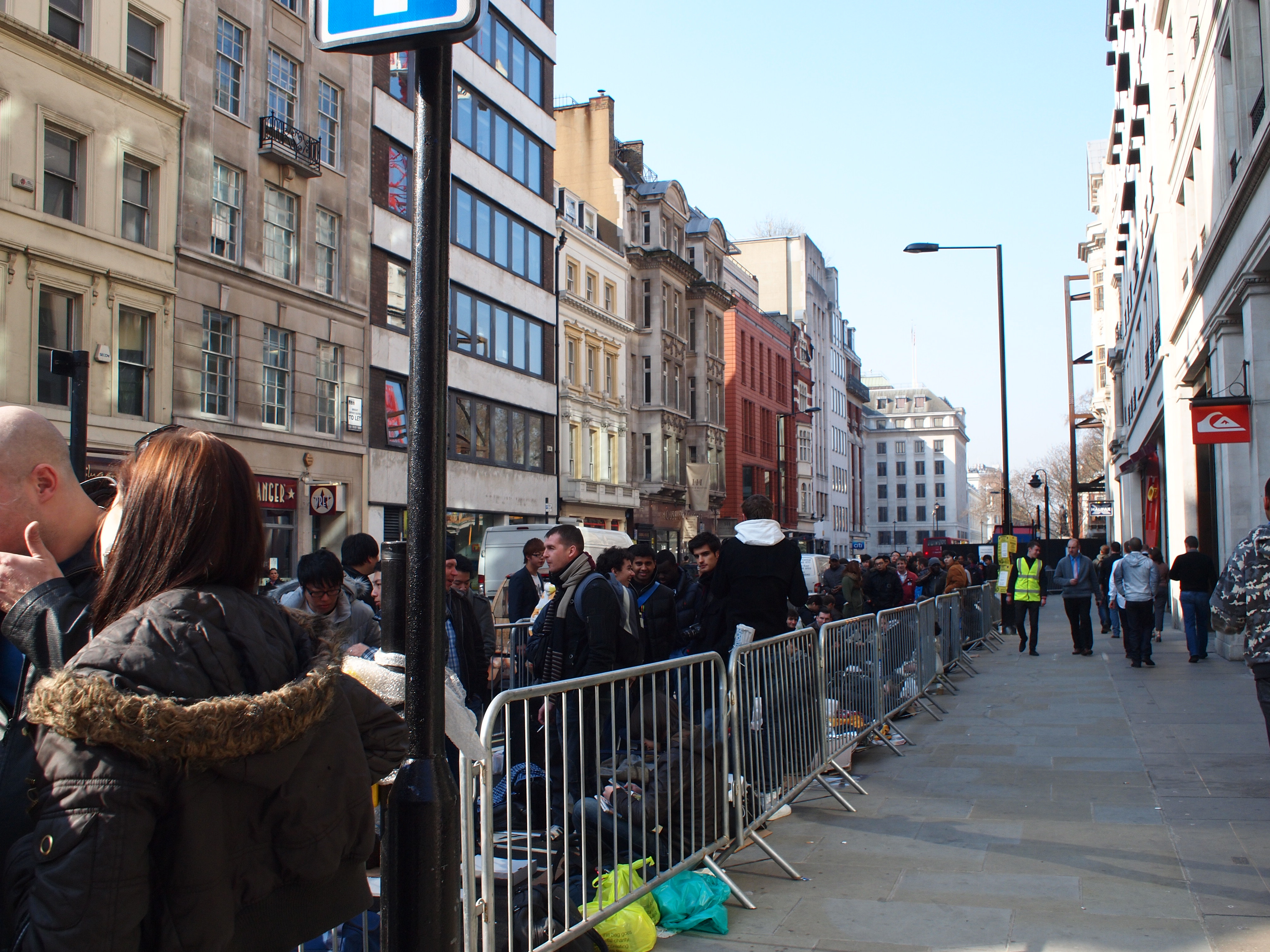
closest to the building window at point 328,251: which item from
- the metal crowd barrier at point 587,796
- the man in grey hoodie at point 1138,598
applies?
the man in grey hoodie at point 1138,598

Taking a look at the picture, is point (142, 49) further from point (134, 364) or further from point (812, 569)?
point (812, 569)

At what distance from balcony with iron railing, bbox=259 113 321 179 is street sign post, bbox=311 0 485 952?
76.9 feet

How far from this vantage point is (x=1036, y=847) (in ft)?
21.8

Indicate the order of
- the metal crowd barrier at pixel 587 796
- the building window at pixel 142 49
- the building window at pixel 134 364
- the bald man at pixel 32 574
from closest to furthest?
the bald man at pixel 32 574 < the metal crowd barrier at pixel 587 796 < the building window at pixel 134 364 < the building window at pixel 142 49

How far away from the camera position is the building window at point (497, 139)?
33938 millimetres

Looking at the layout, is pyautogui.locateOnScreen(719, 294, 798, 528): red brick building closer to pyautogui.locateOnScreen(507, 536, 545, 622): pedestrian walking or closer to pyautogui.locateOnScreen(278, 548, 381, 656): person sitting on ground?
pyautogui.locateOnScreen(507, 536, 545, 622): pedestrian walking

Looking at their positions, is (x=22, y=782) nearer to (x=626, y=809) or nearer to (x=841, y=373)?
(x=626, y=809)

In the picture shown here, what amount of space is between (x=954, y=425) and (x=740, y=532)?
489 ft

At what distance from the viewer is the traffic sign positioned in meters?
3.52

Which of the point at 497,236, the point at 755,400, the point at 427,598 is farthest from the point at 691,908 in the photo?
the point at 755,400

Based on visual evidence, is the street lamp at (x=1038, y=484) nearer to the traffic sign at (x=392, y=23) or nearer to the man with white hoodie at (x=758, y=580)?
the man with white hoodie at (x=758, y=580)

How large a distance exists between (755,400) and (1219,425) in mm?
53806

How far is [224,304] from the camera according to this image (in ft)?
78.8

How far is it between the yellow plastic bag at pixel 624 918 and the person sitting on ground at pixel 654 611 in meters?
4.11
